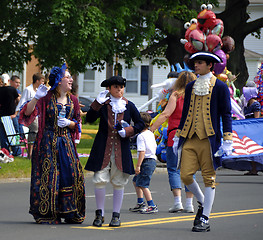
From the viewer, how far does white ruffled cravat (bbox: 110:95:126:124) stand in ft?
28.9

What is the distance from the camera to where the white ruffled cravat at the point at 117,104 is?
880 centimetres

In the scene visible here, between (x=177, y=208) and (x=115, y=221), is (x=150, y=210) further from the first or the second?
(x=115, y=221)

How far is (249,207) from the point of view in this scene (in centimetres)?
1059

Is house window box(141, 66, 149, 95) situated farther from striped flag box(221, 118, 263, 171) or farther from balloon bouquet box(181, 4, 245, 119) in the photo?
striped flag box(221, 118, 263, 171)

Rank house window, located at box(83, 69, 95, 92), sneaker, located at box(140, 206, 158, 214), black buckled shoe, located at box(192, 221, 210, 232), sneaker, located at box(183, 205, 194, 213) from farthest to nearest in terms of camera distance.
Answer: house window, located at box(83, 69, 95, 92) < sneaker, located at box(183, 205, 194, 213) < sneaker, located at box(140, 206, 158, 214) < black buckled shoe, located at box(192, 221, 210, 232)

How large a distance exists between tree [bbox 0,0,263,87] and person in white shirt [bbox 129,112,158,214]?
10843 mm

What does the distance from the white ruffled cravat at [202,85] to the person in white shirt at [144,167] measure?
177cm

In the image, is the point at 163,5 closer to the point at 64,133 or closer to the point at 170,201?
the point at 170,201

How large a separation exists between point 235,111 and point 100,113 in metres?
8.71

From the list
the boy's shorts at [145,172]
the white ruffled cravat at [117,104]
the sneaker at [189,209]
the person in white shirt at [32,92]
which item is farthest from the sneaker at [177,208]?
the person in white shirt at [32,92]

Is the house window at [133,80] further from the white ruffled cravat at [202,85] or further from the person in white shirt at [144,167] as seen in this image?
the white ruffled cravat at [202,85]

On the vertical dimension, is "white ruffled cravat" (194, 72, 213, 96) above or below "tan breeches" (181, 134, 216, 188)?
above

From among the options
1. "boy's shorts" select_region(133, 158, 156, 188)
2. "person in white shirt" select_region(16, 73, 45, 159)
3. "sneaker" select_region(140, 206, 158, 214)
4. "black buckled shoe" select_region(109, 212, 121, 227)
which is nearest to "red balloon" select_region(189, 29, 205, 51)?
"person in white shirt" select_region(16, 73, 45, 159)

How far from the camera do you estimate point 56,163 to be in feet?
28.9
